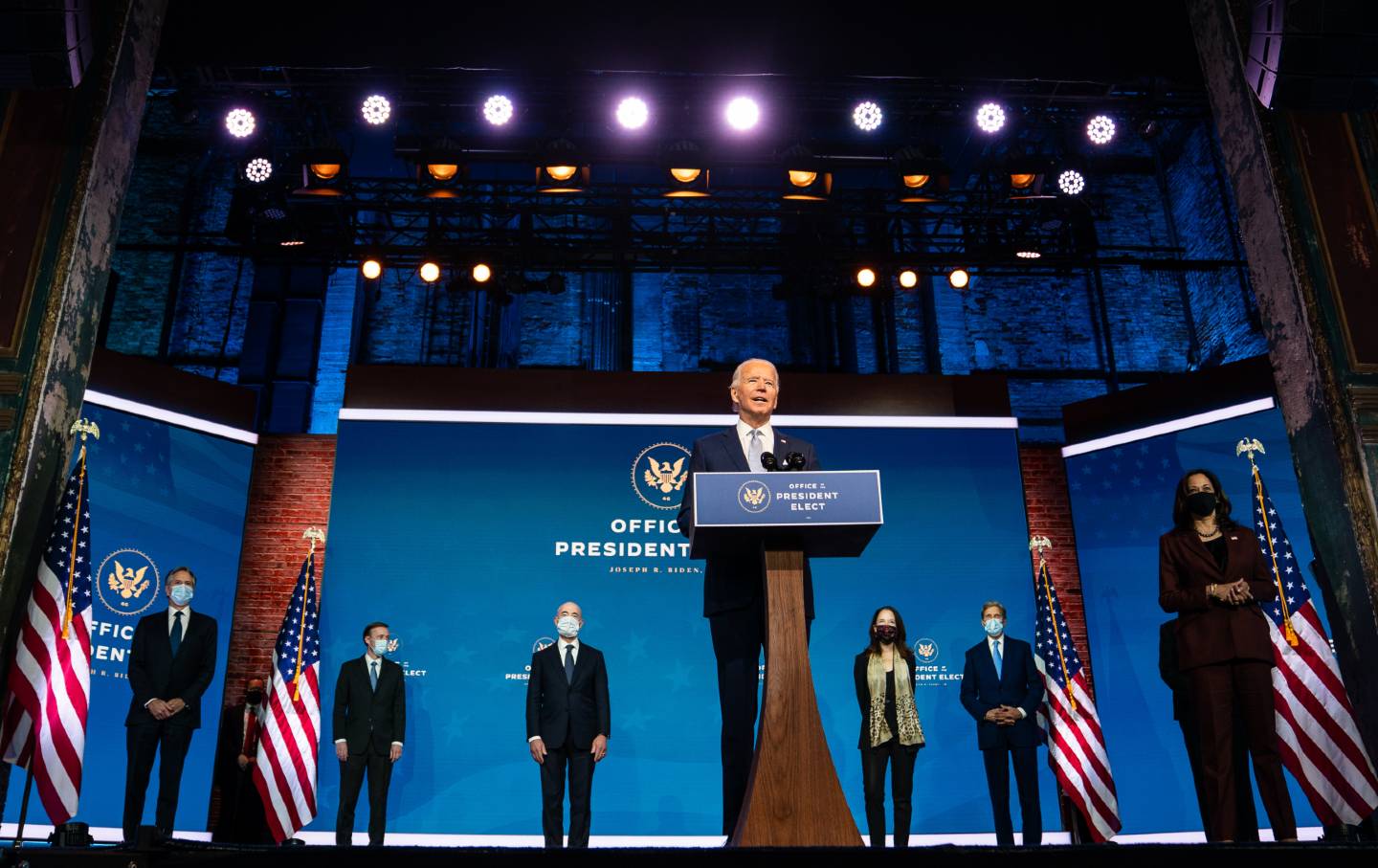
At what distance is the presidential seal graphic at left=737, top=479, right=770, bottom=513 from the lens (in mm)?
3027

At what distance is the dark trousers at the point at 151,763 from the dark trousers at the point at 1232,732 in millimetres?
5371

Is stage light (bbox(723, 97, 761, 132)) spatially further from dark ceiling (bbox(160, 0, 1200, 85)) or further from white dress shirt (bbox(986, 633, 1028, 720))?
white dress shirt (bbox(986, 633, 1028, 720))

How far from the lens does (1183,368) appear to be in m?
12.9

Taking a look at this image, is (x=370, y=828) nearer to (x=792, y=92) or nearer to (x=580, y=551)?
(x=580, y=551)

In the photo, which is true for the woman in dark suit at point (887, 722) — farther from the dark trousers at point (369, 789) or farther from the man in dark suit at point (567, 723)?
the dark trousers at point (369, 789)

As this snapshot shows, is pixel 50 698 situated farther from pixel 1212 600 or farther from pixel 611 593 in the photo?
pixel 1212 600

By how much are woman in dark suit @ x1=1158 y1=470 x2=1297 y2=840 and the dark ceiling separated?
2235 millimetres

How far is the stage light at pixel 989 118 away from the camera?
8.48m

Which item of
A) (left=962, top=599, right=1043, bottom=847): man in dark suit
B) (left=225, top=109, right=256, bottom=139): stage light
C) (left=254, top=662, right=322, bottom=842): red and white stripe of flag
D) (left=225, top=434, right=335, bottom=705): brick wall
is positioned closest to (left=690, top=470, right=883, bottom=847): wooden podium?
(left=962, top=599, right=1043, bottom=847): man in dark suit

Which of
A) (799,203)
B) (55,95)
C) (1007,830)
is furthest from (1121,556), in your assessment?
(55,95)

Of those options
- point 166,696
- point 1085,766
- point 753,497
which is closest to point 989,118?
point 1085,766

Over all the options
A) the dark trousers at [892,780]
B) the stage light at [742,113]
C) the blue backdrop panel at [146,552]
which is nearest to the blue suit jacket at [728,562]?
the dark trousers at [892,780]

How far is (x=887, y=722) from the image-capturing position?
643 centimetres

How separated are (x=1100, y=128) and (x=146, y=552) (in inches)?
335
